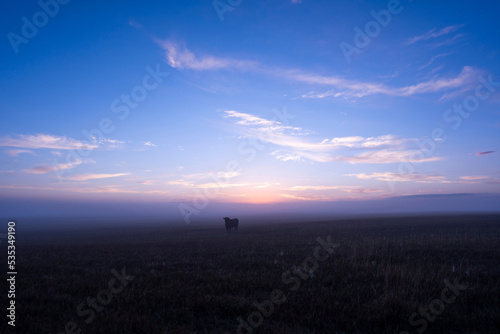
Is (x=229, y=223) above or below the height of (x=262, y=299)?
below

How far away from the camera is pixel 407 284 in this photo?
25.6 ft

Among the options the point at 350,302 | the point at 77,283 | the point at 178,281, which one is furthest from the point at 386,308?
the point at 77,283

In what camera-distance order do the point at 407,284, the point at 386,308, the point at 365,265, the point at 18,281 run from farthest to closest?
the point at 365,265, the point at 18,281, the point at 407,284, the point at 386,308

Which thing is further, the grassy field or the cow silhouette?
the cow silhouette

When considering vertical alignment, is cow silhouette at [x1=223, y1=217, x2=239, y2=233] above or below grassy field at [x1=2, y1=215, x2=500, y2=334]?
below

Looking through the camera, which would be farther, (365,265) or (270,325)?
(365,265)

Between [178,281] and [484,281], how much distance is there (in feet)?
32.3

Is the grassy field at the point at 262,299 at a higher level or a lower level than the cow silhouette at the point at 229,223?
higher

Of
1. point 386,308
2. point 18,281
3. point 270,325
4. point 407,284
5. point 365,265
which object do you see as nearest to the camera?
point 270,325

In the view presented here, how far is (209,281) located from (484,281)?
28.9 ft

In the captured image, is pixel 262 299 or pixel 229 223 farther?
pixel 229 223

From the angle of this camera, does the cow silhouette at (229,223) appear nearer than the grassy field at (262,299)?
No

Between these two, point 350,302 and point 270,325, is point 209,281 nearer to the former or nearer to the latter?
point 270,325

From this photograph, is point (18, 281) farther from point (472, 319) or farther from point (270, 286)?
point (472, 319)
